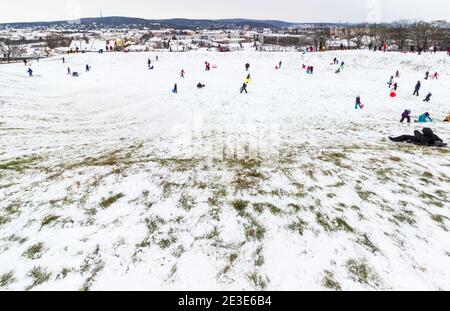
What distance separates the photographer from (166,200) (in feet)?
26.0

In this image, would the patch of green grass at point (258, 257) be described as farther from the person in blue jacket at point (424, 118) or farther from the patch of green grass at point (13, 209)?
the person in blue jacket at point (424, 118)

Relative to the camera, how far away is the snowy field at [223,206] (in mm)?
5617

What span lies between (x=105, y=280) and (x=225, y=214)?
125 inches

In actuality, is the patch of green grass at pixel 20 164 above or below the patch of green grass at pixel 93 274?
above

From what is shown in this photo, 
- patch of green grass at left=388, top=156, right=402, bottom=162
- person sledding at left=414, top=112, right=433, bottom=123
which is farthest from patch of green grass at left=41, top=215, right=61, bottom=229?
person sledding at left=414, top=112, right=433, bottom=123

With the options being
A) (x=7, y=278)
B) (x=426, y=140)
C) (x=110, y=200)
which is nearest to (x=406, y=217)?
(x=110, y=200)

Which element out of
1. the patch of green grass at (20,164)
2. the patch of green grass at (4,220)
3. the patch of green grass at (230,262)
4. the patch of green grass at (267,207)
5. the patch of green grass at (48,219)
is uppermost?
the patch of green grass at (20,164)

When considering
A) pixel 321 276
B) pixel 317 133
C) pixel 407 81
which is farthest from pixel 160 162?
pixel 407 81

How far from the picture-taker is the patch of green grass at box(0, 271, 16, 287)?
5.38m

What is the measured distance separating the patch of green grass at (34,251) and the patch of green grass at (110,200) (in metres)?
1.74

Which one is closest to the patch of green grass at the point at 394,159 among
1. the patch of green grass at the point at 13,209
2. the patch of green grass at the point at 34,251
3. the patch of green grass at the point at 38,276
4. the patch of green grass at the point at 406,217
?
the patch of green grass at the point at 406,217

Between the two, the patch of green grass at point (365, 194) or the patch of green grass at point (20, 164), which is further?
the patch of green grass at point (20, 164)

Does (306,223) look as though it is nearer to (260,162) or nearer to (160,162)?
(260,162)

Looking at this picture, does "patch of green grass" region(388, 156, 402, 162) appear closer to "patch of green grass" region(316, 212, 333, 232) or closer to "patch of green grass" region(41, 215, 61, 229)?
"patch of green grass" region(316, 212, 333, 232)
